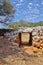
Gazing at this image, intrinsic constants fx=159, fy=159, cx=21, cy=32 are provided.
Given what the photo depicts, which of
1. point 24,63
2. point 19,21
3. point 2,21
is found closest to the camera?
point 24,63

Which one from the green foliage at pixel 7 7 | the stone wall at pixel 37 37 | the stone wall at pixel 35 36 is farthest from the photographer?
the green foliage at pixel 7 7

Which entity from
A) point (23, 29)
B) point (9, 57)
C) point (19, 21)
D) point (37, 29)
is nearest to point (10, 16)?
point (23, 29)

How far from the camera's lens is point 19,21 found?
1137 inches

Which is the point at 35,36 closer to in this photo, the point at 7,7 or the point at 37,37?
the point at 37,37

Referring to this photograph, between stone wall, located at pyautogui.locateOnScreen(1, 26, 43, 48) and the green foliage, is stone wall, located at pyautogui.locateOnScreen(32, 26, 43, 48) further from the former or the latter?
the green foliage

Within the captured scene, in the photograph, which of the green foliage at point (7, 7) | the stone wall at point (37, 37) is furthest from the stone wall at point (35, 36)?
the green foliage at point (7, 7)

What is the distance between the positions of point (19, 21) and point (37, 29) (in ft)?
53.8

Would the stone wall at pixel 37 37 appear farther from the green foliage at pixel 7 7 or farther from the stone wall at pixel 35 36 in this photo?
the green foliage at pixel 7 7

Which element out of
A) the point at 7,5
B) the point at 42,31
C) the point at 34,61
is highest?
the point at 7,5

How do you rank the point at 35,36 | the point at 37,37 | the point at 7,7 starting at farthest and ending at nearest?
1. the point at 7,7
2. the point at 35,36
3. the point at 37,37

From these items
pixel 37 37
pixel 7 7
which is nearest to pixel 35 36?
pixel 37 37

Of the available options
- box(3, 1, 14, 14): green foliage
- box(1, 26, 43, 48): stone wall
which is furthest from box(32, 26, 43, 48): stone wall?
box(3, 1, 14, 14): green foliage

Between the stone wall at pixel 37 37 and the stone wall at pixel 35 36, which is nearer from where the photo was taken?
the stone wall at pixel 37 37

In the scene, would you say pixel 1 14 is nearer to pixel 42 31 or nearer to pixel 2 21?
pixel 2 21
